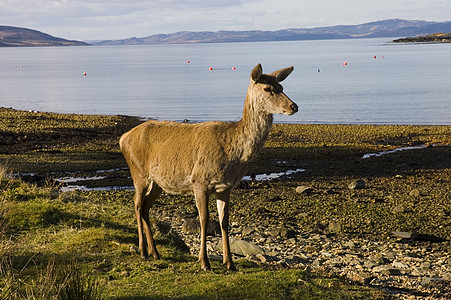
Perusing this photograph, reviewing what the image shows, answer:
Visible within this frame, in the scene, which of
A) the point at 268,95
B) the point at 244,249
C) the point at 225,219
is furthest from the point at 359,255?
the point at 268,95

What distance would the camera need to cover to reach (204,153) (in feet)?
29.2

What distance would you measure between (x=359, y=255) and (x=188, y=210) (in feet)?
20.6

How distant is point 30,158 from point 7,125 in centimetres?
1247

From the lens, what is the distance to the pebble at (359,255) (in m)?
10.9

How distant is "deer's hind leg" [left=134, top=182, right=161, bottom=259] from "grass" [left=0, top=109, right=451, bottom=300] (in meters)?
0.23

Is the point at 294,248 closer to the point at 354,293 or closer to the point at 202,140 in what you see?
the point at 354,293

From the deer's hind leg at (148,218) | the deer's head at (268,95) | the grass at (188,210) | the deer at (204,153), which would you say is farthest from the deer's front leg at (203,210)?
the deer's head at (268,95)

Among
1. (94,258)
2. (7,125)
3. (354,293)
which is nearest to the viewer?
(354,293)

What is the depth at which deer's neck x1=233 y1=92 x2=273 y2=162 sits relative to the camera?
28.4 ft

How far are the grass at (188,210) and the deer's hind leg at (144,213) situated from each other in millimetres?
225

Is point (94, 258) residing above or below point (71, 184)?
above

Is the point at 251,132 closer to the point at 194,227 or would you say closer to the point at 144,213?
the point at 144,213

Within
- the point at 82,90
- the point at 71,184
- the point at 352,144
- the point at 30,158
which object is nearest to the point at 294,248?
the point at 71,184

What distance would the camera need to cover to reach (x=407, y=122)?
47.1 m
